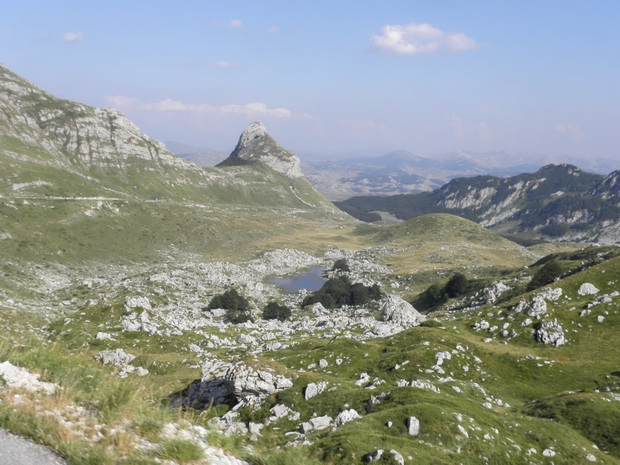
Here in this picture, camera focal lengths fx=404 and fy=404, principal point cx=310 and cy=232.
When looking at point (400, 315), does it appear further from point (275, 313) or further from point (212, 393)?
point (212, 393)

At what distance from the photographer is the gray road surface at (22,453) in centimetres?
698

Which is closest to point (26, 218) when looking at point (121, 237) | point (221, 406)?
point (121, 237)

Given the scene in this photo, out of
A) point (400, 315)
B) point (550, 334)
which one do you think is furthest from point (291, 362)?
point (400, 315)

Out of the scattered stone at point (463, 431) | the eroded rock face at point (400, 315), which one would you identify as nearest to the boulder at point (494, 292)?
the eroded rock face at point (400, 315)

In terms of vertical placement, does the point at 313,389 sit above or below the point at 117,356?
above

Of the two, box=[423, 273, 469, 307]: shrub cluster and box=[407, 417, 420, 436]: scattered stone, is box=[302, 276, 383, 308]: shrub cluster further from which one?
box=[407, 417, 420, 436]: scattered stone

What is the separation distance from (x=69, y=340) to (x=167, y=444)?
55.9 metres

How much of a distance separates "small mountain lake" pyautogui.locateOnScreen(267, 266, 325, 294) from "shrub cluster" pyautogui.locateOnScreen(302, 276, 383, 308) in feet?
44.3

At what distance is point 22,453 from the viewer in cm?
718

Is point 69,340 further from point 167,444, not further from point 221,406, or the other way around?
point 167,444

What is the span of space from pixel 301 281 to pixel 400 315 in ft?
203

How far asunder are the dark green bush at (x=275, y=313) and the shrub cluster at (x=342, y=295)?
1185 cm

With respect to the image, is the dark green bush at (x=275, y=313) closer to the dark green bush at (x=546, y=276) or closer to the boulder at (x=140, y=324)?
the boulder at (x=140, y=324)

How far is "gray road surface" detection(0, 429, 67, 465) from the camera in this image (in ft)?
22.9
